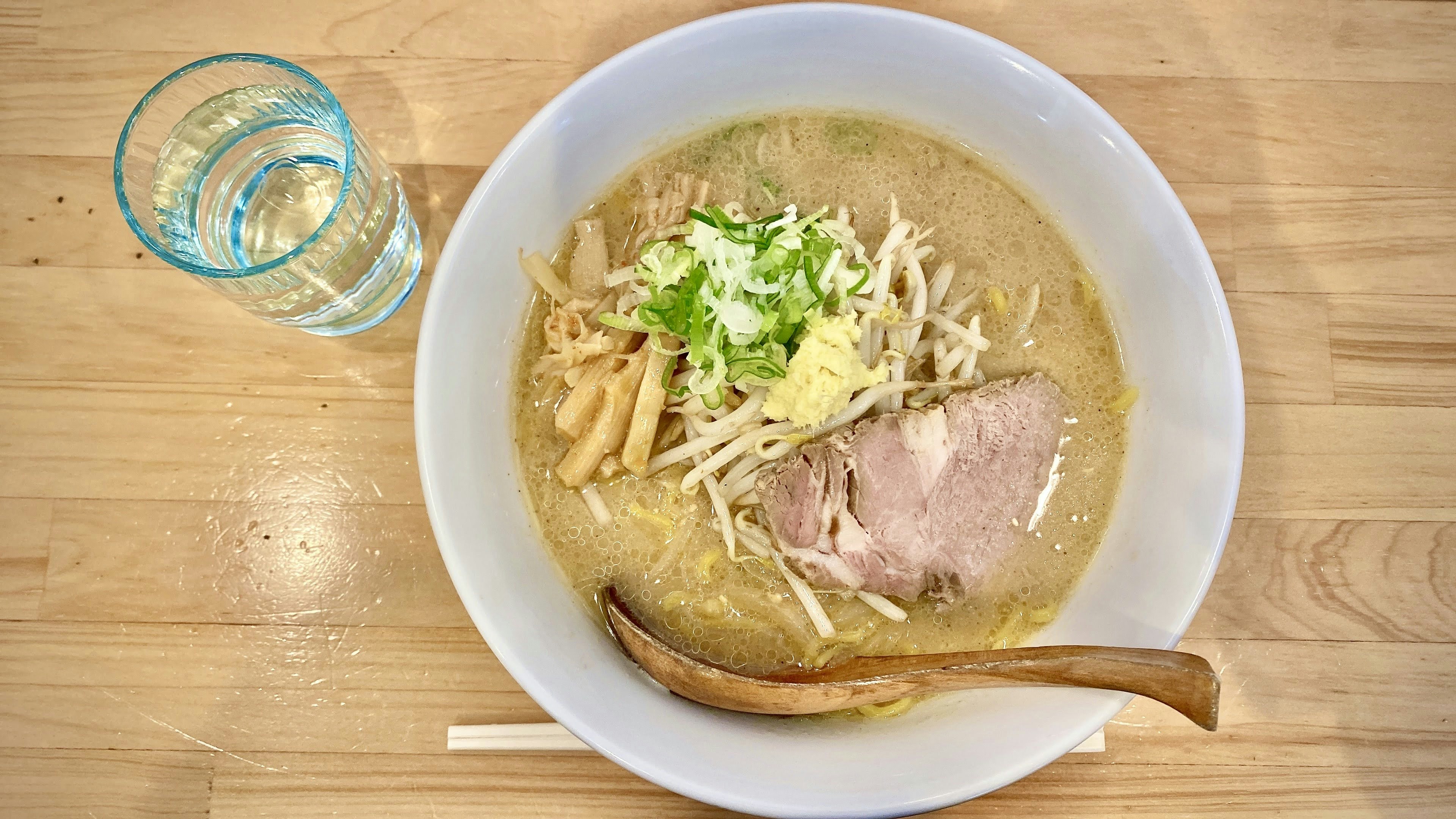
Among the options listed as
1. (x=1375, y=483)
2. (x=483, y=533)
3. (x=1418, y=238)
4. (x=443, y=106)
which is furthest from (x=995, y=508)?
(x=443, y=106)

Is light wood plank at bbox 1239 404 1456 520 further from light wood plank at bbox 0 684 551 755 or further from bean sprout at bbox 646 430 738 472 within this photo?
light wood plank at bbox 0 684 551 755

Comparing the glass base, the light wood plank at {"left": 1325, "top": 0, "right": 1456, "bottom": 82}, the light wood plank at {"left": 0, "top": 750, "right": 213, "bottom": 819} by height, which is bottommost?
the light wood plank at {"left": 0, "top": 750, "right": 213, "bottom": 819}

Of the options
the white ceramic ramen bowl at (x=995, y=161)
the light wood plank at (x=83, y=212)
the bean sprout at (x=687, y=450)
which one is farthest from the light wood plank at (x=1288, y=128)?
the light wood plank at (x=83, y=212)

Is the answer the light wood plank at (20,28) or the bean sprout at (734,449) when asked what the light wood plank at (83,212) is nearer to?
the light wood plank at (20,28)

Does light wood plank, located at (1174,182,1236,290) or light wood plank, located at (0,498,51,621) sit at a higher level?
light wood plank, located at (1174,182,1236,290)

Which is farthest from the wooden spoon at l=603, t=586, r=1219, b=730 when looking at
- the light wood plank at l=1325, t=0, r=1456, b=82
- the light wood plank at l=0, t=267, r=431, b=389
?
the light wood plank at l=1325, t=0, r=1456, b=82
